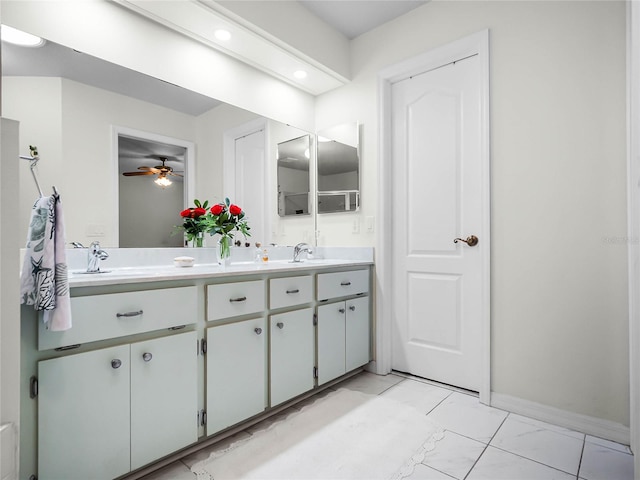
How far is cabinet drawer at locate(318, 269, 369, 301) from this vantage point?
2398 mm

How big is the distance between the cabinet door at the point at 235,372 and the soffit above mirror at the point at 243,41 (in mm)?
1733

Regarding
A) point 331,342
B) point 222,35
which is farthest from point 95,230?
point 331,342

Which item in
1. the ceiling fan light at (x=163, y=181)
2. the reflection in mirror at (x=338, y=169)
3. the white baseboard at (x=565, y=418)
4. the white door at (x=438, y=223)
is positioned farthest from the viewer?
the reflection in mirror at (x=338, y=169)

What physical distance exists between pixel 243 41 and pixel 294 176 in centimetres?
104

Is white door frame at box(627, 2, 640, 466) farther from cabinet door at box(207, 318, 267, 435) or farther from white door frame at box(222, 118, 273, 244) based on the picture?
white door frame at box(222, 118, 273, 244)

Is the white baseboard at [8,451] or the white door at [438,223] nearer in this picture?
the white baseboard at [8,451]

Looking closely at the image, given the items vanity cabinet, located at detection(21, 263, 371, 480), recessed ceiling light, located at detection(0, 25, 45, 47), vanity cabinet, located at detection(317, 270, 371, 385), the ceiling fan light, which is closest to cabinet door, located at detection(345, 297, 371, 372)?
vanity cabinet, located at detection(317, 270, 371, 385)

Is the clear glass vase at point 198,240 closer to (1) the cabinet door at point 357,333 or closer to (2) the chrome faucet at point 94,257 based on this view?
(2) the chrome faucet at point 94,257

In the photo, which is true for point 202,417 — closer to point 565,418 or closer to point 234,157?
point 234,157

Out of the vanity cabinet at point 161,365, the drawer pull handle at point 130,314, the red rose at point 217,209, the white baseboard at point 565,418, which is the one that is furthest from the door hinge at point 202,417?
the white baseboard at point 565,418

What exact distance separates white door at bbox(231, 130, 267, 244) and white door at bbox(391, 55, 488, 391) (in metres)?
0.99

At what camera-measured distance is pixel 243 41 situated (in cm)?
241

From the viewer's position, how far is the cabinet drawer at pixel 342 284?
7.87ft

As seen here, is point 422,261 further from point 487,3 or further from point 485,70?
point 487,3
